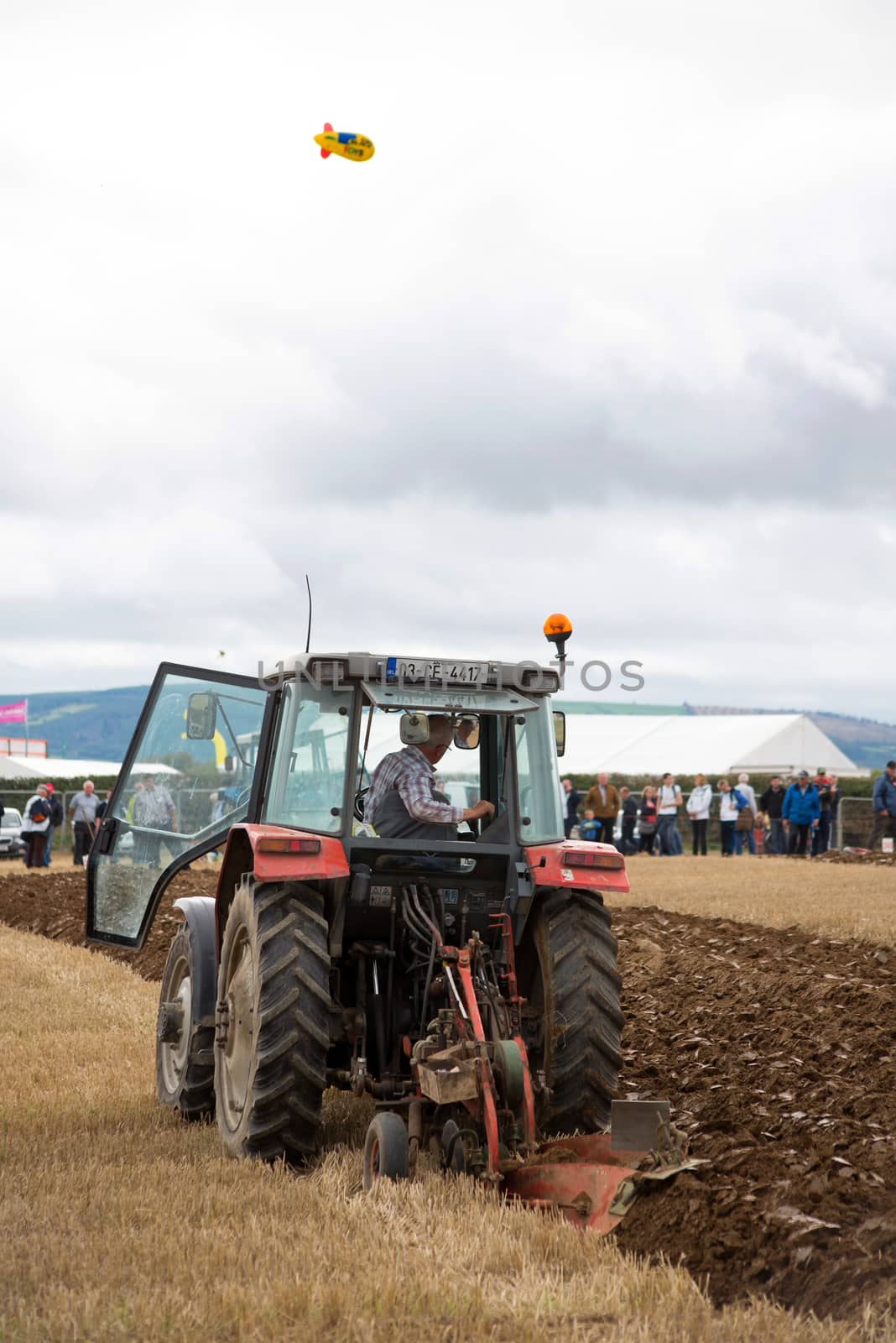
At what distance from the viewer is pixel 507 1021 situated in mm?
6141

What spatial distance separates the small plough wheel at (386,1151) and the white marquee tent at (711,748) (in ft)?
124

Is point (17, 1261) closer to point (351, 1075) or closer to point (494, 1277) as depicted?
point (494, 1277)

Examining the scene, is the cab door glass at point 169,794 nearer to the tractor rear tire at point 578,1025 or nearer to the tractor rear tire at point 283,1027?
the tractor rear tire at point 283,1027

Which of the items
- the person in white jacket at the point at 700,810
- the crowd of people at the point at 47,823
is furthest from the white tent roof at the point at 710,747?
the crowd of people at the point at 47,823

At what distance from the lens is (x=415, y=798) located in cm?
655

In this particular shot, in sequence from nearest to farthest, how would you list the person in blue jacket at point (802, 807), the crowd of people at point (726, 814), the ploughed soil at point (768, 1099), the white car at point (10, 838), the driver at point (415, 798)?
the ploughed soil at point (768, 1099) < the driver at point (415, 798) < the crowd of people at point (726, 814) < the person in blue jacket at point (802, 807) < the white car at point (10, 838)

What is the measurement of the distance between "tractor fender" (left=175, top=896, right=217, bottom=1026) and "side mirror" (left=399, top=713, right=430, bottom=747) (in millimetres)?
1682

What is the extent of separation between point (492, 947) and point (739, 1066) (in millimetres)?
2144

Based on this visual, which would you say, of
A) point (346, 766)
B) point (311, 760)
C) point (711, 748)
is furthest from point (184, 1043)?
point (711, 748)

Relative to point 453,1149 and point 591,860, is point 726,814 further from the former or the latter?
point 453,1149

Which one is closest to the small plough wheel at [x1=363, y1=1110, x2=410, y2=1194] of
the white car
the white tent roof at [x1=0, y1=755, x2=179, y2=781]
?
the white car

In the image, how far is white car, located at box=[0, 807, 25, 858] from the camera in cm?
3431

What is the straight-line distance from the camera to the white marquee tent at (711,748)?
44844 millimetres

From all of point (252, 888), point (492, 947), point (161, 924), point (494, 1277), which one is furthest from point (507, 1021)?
point (161, 924)
